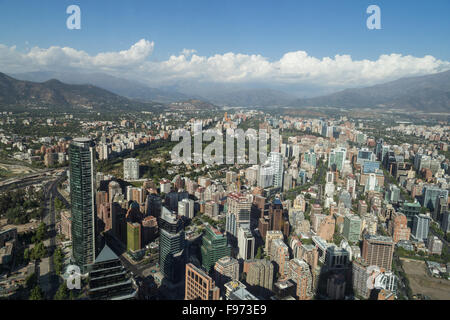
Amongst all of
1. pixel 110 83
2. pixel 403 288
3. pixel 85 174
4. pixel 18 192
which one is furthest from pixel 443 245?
pixel 110 83

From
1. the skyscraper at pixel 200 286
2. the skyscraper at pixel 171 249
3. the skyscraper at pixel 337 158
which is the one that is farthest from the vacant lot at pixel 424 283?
the skyscraper at pixel 337 158

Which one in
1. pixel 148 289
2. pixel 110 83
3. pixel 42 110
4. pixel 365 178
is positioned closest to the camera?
pixel 148 289

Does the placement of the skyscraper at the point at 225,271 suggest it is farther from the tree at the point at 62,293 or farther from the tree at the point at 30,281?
the tree at the point at 30,281

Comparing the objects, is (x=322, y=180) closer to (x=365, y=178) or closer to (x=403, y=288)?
(x=365, y=178)

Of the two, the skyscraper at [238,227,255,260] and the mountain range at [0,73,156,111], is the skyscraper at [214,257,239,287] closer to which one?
the skyscraper at [238,227,255,260]

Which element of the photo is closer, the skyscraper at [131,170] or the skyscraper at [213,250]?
the skyscraper at [213,250]

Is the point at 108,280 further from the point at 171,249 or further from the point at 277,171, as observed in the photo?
the point at 277,171
